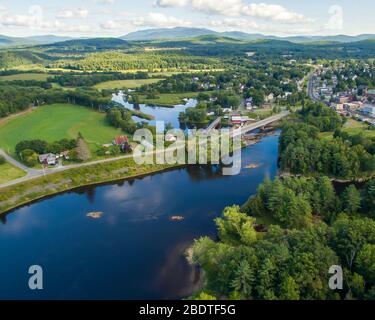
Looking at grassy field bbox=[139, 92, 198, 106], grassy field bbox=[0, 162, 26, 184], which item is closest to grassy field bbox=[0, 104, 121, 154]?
grassy field bbox=[0, 162, 26, 184]

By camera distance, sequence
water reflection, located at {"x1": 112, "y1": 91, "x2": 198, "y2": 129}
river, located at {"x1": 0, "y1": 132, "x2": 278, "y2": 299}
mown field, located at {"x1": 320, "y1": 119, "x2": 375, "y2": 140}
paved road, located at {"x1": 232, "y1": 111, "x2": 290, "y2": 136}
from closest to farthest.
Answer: river, located at {"x1": 0, "y1": 132, "x2": 278, "y2": 299}
mown field, located at {"x1": 320, "y1": 119, "x2": 375, "y2": 140}
paved road, located at {"x1": 232, "y1": 111, "x2": 290, "y2": 136}
water reflection, located at {"x1": 112, "y1": 91, "x2": 198, "y2": 129}

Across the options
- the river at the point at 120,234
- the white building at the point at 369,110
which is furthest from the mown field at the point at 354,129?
the river at the point at 120,234

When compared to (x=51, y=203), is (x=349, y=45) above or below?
above

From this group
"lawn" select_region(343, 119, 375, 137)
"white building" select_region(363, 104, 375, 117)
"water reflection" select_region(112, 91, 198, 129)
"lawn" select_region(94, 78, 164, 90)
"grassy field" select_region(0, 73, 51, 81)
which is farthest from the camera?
"grassy field" select_region(0, 73, 51, 81)

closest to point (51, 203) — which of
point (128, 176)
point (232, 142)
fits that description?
point (128, 176)

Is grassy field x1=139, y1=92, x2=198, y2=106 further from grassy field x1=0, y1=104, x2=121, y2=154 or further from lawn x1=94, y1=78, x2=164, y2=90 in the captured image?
grassy field x1=0, y1=104, x2=121, y2=154

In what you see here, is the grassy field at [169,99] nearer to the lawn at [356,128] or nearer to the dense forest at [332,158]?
the lawn at [356,128]

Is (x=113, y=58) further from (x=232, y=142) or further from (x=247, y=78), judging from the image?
(x=232, y=142)
